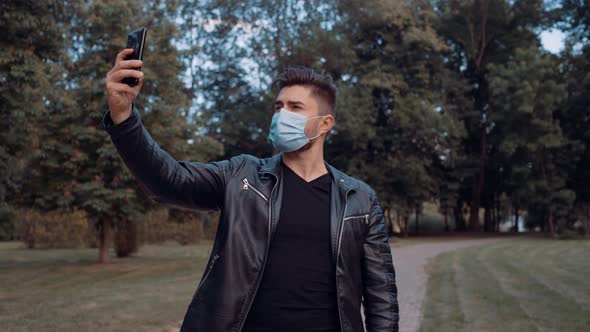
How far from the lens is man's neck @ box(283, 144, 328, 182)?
10.2 feet

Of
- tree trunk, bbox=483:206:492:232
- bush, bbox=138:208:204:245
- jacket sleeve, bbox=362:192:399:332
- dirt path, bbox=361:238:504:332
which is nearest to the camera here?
jacket sleeve, bbox=362:192:399:332

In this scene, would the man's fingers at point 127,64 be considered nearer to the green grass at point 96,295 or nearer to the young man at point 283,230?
the young man at point 283,230

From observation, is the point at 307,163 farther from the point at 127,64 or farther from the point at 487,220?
the point at 487,220

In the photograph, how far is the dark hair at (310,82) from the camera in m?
3.08

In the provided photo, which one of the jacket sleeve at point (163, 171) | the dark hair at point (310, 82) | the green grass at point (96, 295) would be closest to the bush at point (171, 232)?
the green grass at point (96, 295)

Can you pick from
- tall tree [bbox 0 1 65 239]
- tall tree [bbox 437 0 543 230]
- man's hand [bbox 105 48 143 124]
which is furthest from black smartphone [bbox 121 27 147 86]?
tall tree [bbox 437 0 543 230]

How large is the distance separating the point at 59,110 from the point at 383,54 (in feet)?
81.5

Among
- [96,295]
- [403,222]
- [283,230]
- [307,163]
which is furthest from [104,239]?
[403,222]

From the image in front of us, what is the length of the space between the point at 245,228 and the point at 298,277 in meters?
0.34

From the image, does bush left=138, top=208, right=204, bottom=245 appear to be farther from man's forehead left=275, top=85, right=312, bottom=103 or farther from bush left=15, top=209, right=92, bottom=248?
man's forehead left=275, top=85, right=312, bottom=103

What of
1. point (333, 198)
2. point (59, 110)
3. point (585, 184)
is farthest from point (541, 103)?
point (333, 198)

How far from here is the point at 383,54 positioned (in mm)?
37688

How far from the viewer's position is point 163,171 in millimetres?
2555

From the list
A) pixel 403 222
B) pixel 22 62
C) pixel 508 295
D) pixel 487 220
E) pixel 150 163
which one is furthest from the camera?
pixel 487 220
